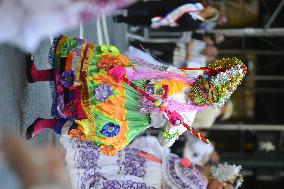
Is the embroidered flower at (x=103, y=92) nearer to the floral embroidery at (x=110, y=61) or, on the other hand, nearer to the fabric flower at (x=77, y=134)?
the floral embroidery at (x=110, y=61)

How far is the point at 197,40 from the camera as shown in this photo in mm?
9305

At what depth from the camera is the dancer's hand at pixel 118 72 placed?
15.5 feet

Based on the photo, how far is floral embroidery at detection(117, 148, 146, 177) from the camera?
532cm

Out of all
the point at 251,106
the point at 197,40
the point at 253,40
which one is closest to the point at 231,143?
the point at 251,106

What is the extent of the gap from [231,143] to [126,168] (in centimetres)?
634

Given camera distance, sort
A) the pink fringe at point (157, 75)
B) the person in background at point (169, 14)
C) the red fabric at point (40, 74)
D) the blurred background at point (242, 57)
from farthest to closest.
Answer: the blurred background at point (242, 57)
the person in background at point (169, 14)
the red fabric at point (40, 74)
the pink fringe at point (157, 75)

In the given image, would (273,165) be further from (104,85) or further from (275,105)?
(104,85)

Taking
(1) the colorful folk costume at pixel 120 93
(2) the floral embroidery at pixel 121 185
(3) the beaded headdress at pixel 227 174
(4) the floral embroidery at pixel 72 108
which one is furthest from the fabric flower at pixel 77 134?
(3) the beaded headdress at pixel 227 174

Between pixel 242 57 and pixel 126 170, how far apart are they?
6867 mm

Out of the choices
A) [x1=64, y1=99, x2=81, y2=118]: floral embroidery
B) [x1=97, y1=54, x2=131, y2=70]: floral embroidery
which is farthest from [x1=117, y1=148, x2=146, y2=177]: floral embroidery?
[x1=97, y1=54, x2=131, y2=70]: floral embroidery

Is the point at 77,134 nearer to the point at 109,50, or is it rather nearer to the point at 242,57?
the point at 109,50

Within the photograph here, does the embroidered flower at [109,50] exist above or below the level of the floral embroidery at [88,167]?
above

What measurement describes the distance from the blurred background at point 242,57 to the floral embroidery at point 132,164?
1263 millimetres

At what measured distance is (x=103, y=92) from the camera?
15.5 ft
